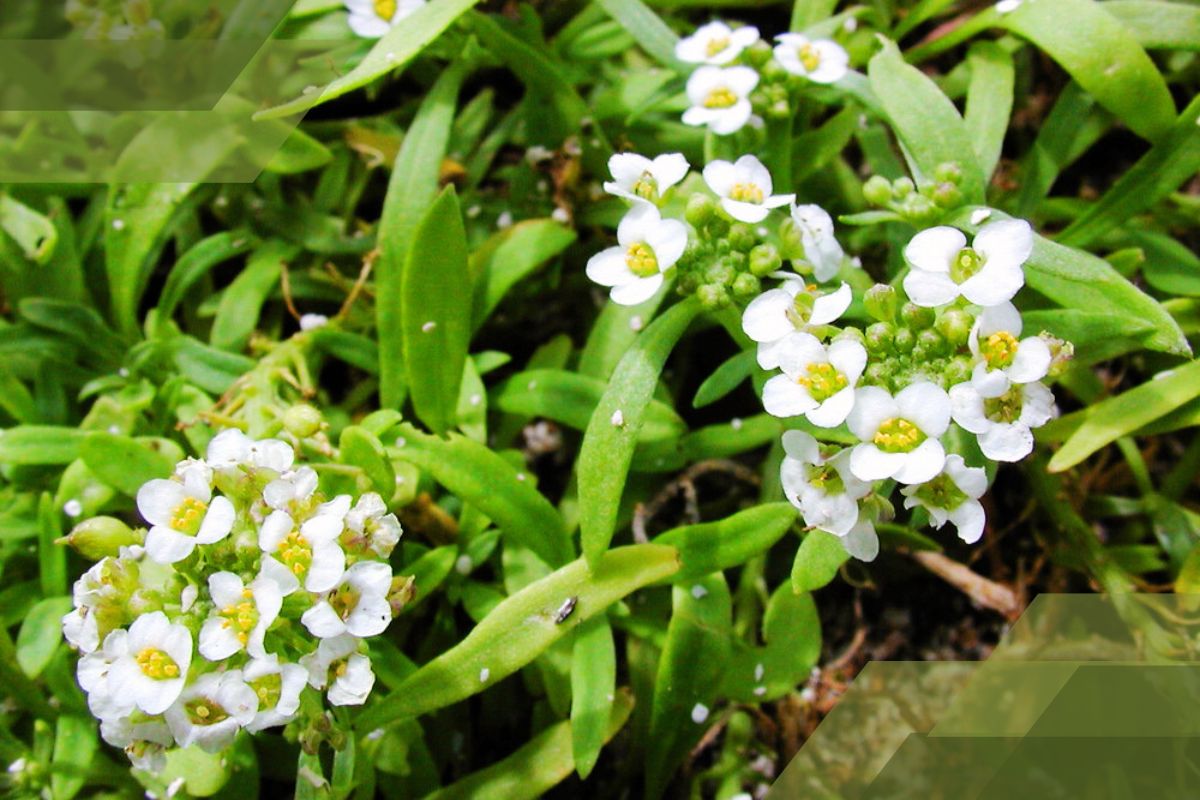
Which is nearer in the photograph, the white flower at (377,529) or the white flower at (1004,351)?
the white flower at (1004,351)

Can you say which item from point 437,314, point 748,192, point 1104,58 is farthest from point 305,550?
point 1104,58

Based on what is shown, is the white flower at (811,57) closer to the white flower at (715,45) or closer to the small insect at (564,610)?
the white flower at (715,45)

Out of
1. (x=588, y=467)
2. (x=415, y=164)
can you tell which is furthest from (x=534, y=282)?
(x=588, y=467)

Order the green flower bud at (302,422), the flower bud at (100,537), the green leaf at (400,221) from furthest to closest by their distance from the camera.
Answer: the green leaf at (400,221) → the green flower bud at (302,422) → the flower bud at (100,537)

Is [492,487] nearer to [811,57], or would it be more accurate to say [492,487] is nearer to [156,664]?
[156,664]

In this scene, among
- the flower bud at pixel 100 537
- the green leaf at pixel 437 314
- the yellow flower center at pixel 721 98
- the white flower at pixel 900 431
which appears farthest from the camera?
the yellow flower center at pixel 721 98

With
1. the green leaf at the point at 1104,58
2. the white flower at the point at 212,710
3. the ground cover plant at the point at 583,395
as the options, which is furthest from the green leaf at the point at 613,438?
the green leaf at the point at 1104,58

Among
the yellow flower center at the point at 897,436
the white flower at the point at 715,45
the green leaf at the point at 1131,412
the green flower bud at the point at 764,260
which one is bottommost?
the green leaf at the point at 1131,412
